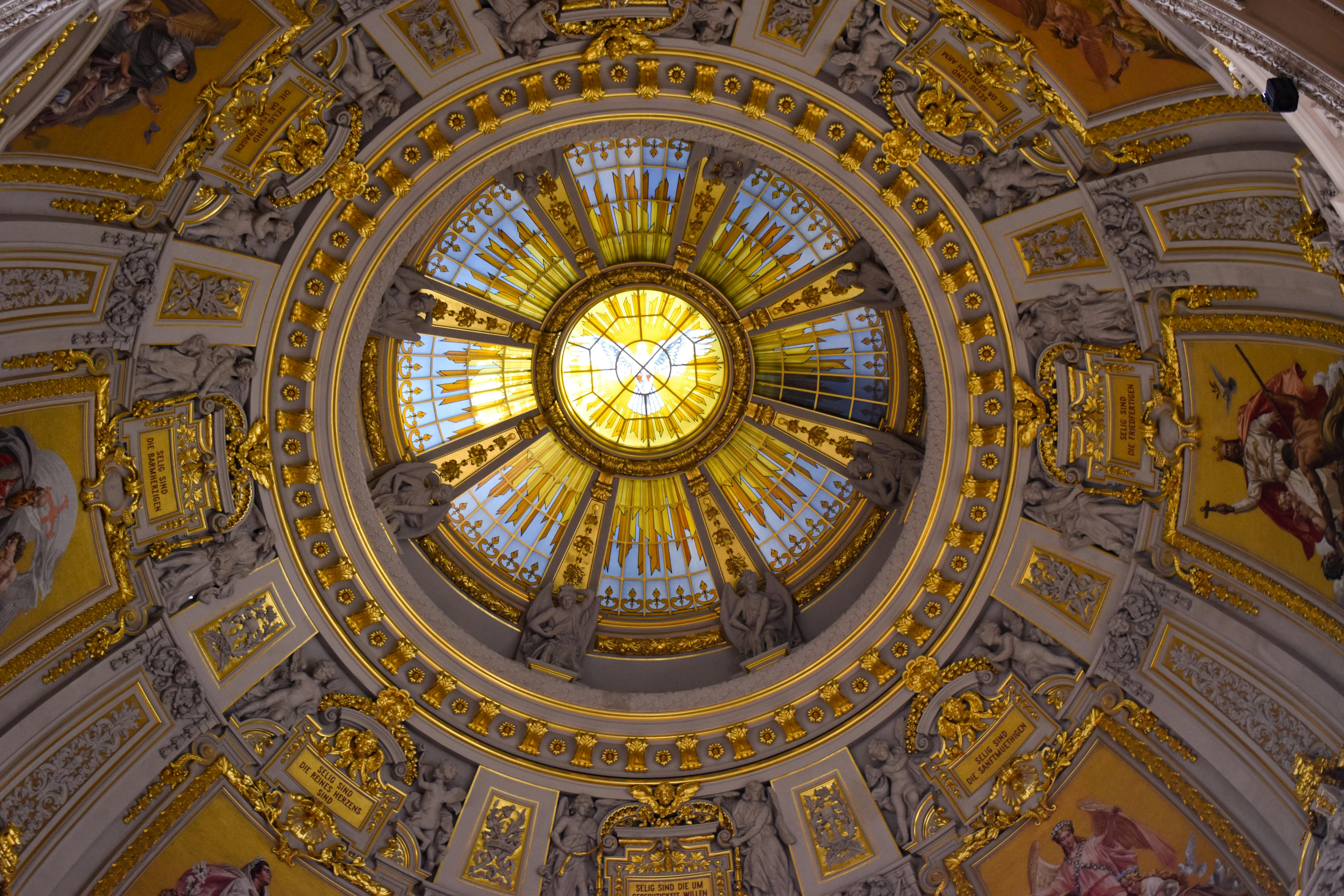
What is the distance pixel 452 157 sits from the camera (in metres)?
12.4

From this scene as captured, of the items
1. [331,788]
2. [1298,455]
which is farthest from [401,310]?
[1298,455]

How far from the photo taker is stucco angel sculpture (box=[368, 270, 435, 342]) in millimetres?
13688

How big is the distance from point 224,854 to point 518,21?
1021 cm

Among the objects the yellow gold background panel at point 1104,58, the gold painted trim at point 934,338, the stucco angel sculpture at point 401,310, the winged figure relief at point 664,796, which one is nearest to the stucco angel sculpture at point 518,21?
the gold painted trim at point 934,338

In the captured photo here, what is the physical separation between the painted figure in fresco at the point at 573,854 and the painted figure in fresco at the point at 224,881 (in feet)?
11.2

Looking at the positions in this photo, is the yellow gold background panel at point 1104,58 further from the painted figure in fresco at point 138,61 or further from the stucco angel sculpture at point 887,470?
the painted figure in fresco at point 138,61

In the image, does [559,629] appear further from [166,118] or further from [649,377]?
[166,118]

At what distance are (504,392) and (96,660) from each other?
6.90 m

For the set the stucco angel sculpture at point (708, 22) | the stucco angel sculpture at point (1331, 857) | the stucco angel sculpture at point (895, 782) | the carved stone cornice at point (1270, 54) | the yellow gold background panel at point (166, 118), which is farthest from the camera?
the stucco angel sculpture at point (895, 782)

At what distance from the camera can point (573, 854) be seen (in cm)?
1361

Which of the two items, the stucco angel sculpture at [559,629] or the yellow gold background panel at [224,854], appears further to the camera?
the stucco angel sculpture at [559,629]

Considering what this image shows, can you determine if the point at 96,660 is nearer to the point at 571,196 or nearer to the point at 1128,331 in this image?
the point at 571,196

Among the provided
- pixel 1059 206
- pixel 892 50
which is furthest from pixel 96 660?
pixel 1059 206

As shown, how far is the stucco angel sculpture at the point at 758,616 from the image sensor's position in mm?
14953
